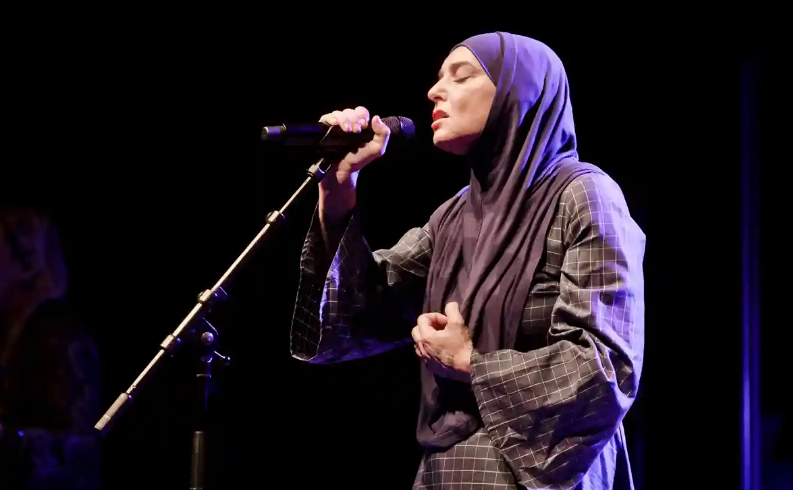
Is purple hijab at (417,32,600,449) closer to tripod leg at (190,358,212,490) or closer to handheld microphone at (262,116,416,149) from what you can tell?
handheld microphone at (262,116,416,149)

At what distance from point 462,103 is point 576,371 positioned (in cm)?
63

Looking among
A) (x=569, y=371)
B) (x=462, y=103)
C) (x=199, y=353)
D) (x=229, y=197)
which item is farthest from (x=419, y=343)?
(x=229, y=197)

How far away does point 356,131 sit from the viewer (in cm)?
176

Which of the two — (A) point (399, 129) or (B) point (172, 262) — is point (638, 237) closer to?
(A) point (399, 129)

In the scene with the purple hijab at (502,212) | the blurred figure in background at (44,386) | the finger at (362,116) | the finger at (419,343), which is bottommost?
the blurred figure in background at (44,386)

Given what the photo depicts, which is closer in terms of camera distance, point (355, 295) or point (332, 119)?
point (332, 119)

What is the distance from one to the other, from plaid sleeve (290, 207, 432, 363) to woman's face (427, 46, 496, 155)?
0.95 ft

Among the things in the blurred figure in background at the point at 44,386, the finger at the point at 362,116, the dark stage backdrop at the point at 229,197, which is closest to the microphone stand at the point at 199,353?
the finger at the point at 362,116

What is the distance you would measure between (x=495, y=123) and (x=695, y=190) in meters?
1.03

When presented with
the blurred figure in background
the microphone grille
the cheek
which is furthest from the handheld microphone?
the blurred figure in background

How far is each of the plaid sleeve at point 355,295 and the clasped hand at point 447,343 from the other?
1.05 feet

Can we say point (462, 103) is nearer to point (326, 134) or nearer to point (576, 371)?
point (326, 134)

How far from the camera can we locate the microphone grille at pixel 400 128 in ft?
6.07

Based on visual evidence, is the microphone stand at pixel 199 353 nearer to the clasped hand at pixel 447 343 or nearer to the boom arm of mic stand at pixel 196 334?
the boom arm of mic stand at pixel 196 334
